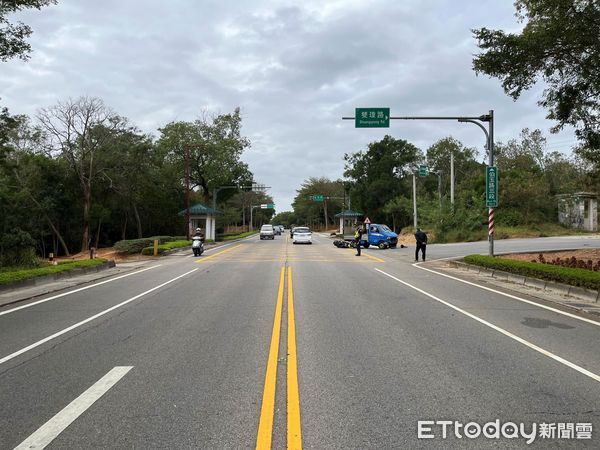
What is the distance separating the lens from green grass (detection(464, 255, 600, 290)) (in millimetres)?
11602

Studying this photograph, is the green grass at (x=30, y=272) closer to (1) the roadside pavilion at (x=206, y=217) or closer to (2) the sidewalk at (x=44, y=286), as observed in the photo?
(2) the sidewalk at (x=44, y=286)

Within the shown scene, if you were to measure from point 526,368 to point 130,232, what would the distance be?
209ft

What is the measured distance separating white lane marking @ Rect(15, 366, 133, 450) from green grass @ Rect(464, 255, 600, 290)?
10.9 metres

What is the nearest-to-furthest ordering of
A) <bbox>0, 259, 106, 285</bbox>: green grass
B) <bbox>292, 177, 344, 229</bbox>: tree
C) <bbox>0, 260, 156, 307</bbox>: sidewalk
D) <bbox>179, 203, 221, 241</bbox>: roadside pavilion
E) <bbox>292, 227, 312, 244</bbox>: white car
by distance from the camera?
<bbox>0, 260, 156, 307</bbox>: sidewalk, <bbox>0, 259, 106, 285</bbox>: green grass, <bbox>292, 227, 312, 244</bbox>: white car, <bbox>179, 203, 221, 241</bbox>: roadside pavilion, <bbox>292, 177, 344, 229</bbox>: tree

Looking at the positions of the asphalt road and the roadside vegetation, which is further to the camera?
the roadside vegetation

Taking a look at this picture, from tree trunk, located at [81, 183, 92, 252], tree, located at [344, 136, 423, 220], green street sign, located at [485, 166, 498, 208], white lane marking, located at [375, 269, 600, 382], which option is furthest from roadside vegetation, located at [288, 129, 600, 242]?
tree trunk, located at [81, 183, 92, 252]

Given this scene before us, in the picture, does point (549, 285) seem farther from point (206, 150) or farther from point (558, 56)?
point (206, 150)

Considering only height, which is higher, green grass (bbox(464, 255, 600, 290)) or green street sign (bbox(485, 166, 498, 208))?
green street sign (bbox(485, 166, 498, 208))

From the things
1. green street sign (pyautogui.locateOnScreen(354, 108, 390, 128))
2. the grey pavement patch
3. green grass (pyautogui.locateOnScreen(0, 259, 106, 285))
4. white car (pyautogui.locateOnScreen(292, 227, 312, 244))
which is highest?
green street sign (pyautogui.locateOnScreen(354, 108, 390, 128))

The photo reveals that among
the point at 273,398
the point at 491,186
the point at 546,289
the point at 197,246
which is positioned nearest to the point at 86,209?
the point at 197,246

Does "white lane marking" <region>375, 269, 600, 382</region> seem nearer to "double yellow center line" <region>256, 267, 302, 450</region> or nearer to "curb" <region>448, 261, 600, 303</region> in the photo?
"double yellow center line" <region>256, 267, 302, 450</region>

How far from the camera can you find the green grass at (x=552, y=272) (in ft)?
38.1

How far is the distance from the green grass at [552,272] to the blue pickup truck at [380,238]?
59.8ft

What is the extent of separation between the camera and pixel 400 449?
11.9 ft
